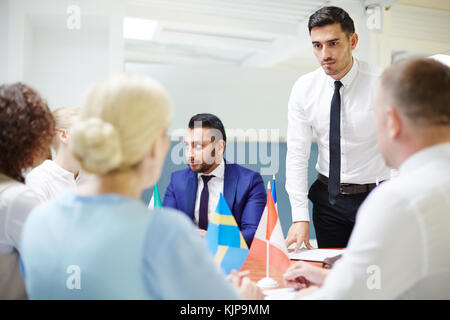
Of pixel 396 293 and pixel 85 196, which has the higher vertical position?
pixel 85 196

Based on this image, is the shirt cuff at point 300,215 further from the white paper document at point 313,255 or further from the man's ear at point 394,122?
the man's ear at point 394,122

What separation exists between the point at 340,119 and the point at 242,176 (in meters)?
0.70

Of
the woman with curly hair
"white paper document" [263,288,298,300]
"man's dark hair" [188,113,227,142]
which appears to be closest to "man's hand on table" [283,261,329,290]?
"white paper document" [263,288,298,300]

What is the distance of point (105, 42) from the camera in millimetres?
4238

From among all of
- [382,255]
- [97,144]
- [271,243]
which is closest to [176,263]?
[97,144]

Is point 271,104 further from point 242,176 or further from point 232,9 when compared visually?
point 242,176

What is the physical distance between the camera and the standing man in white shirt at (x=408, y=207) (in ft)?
2.76

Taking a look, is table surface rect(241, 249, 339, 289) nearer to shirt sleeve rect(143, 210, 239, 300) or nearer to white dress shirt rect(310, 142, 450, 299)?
white dress shirt rect(310, 142, 450, 299)

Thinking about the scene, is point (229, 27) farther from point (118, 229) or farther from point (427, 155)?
point (118, 229)

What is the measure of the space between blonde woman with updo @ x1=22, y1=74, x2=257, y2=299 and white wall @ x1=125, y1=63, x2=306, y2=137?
3214 mm

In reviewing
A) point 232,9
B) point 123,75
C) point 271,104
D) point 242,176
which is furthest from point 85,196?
point 232,9

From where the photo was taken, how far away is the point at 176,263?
29.9 inches

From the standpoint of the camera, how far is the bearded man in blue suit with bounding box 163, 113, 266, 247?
2.48 meters

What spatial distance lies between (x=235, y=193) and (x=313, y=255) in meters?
0.83
